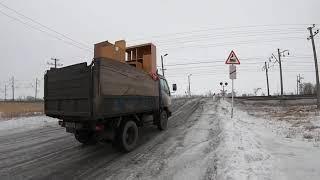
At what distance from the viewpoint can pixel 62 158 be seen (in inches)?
335

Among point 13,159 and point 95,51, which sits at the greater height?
point 95,51

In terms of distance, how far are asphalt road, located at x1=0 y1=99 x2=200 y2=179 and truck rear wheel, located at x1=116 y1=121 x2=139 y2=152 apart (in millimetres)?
231

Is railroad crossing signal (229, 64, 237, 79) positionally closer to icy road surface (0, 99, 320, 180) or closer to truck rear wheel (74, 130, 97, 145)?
icy road surface (0, 99, 320, 180)

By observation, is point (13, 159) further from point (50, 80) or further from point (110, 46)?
point (110, 46)

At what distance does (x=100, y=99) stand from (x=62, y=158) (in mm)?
2263

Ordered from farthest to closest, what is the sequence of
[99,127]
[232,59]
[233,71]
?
[233,71] < [232,59] < [99,127]

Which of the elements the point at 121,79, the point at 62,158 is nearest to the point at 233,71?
the point at 121,79

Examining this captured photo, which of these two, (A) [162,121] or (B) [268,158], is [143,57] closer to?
(A) [162,121]

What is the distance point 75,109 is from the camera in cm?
809

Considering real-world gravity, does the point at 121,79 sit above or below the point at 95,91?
above

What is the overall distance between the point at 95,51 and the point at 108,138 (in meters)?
4.13

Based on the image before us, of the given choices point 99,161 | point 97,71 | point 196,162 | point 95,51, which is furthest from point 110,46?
point 196,162

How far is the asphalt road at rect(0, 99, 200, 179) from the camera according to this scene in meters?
6.99

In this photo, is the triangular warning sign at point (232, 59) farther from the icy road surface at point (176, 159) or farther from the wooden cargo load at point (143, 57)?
the icy road surface at point (176, 159)
